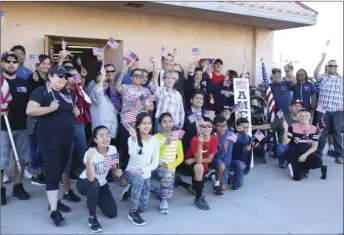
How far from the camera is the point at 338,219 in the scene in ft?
12.6

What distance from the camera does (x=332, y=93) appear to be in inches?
242

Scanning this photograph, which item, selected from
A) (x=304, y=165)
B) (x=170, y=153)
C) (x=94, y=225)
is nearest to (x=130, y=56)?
(x=170, y=153)

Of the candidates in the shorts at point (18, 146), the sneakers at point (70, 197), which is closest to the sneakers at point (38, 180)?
the shorts at point (18, 146)

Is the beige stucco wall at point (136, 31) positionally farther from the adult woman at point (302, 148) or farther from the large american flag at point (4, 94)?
the adult woman at point (302, 148)

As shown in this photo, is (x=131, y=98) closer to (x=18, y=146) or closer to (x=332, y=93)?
(x=18, y=146)

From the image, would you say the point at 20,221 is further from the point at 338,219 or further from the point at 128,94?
the point at 338,219

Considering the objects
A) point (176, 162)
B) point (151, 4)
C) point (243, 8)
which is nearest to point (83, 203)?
point (176, 162)

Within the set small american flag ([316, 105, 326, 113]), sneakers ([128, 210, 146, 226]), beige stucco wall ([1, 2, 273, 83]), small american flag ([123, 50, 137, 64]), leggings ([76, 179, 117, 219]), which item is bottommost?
sneakers ([128, 210, 146, 226])

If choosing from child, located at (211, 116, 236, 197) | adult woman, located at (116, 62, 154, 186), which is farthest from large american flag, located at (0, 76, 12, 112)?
child, located at (211, 116, 236, 197)

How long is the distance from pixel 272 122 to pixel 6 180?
447 cm

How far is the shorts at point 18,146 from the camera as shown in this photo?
13.0 ft

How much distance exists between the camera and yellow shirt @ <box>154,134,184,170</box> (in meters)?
4.07

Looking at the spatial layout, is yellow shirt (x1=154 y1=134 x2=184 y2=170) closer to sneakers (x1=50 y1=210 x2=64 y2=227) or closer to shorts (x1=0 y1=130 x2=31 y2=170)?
sneakers (x1=50 y1=210 x2=64 y2=227)

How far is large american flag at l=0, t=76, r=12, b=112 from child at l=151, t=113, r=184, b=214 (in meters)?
1.78
